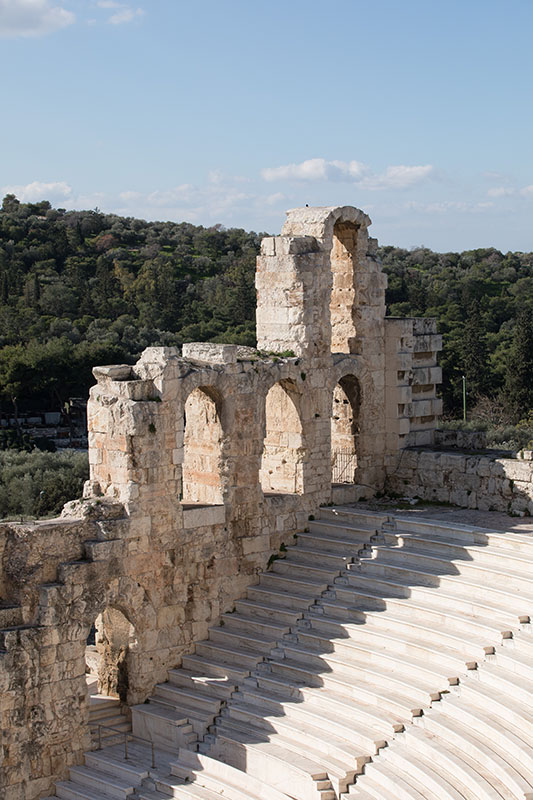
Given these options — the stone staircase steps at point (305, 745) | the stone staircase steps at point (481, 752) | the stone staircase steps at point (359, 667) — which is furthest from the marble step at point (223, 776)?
the stone staircase steps at point (481, 752)

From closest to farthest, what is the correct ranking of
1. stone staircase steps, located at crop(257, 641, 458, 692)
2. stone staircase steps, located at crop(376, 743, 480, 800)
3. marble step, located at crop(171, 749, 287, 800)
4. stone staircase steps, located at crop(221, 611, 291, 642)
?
stone staircase steps, located at crop(376, 743, 480, 800) < marble step, located at crop(171, 749, 287, 800) < stone staircase steps, located at crop(257, 641, 458, 692) < stone staircase steps, located at crop(221, 611, 291, 642)

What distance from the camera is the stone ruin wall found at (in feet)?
49.3

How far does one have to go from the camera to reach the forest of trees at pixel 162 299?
3756cm

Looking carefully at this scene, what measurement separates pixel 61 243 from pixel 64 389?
16653mm

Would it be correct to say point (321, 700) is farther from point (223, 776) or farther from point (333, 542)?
point (333, 542)

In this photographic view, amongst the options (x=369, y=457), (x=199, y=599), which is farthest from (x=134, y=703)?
(x=369, y=457)

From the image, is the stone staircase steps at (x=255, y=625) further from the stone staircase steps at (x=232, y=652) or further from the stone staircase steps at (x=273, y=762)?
the stone staircase steps at (x=273, y=762)

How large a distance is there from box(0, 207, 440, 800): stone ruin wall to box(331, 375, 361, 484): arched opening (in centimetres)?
4

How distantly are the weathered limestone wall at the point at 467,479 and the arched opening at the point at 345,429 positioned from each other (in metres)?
0.83

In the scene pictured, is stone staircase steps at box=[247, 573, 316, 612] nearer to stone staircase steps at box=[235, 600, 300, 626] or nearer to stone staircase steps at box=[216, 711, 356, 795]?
stone staircase steps at box=[235, 600, 300, 626]

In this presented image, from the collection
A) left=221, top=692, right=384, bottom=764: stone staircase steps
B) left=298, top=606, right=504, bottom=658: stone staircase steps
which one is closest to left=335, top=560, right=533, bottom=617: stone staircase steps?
left=298, top=606, right=504, bottom=658: stone staircase steps

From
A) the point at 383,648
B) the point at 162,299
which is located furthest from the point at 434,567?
the point at 162,299

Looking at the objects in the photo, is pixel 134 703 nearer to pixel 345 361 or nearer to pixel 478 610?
pixel 478 610

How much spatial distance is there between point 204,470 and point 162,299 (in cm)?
3049
